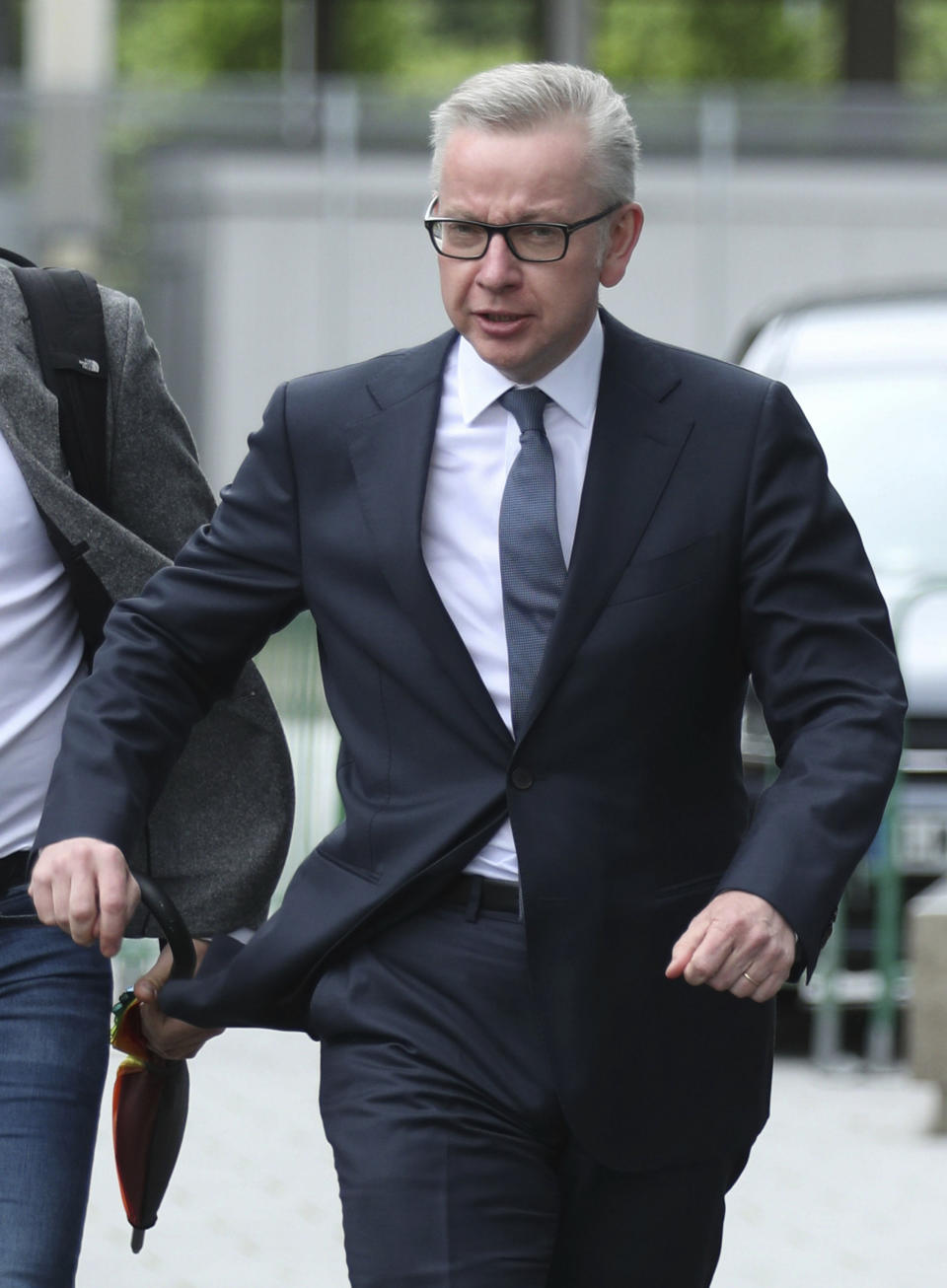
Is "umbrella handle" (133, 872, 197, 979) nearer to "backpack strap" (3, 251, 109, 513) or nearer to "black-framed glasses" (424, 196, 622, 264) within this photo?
"backpack strap" (3, 251, 109, 513)

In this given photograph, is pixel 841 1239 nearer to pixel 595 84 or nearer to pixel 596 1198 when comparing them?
pixel 596 1198

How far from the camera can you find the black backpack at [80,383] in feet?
11.0

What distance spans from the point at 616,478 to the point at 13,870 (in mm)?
922

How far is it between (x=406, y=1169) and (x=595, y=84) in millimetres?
1297

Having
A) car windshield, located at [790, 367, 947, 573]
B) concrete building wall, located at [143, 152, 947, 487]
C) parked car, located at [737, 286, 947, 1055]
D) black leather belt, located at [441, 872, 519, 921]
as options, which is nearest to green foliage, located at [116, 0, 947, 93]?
concrete building wall, located at [143, 152, 947, 487]

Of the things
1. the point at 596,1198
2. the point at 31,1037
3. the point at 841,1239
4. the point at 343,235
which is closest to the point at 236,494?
the point at 31,1037

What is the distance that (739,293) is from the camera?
59.6 ft

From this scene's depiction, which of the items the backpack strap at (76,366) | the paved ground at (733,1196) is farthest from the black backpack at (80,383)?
the paved ground at (733,1196)

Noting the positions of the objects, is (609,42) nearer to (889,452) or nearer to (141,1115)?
(889,452)

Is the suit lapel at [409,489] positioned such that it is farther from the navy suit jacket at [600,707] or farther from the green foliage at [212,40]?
the green foliage at [212,40]

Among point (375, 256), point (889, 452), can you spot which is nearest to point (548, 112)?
point (889, 452)

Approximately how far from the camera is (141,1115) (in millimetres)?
3393

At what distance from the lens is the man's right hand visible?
2.91 m

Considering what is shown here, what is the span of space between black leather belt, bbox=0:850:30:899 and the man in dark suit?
271 millimetres
